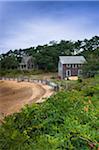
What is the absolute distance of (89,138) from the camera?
20.4ft

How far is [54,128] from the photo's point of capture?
22.6ft

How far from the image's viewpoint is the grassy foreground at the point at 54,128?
18.7ft

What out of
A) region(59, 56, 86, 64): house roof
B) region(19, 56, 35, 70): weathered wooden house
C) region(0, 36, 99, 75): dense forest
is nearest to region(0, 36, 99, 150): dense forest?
region(0, 36, 99, 75): dense forest

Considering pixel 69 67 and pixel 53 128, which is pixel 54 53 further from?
pixel 53 128

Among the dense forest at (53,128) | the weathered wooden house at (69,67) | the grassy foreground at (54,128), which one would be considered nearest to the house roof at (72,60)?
the weathered wooden house at (69,67)

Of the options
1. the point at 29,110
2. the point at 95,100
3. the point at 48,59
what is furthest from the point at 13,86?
the point at 29,110

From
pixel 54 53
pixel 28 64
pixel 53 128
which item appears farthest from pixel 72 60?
pixel 53 128

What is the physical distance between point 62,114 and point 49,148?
230 centimetres

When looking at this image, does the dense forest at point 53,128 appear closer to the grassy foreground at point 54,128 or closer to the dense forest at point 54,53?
the grassy foreground at point 54,128

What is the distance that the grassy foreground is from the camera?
570 centimetres

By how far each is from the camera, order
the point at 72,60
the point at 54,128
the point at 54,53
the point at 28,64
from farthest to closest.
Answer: the point at 28,64, the point at 54,53, the point at 72,60, the point at 54,128

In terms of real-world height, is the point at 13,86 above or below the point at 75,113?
below

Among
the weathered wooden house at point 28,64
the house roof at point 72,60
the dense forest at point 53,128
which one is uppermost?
the dense forest at point 53,128

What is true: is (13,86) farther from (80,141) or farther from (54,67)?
(80,141)
